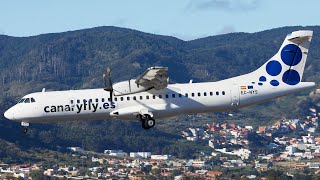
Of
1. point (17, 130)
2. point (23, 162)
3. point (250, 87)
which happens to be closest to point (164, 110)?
point (250, 87)

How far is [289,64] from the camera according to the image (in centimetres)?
6725

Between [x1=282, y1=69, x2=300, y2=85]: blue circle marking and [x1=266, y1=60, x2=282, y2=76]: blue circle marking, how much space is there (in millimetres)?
676

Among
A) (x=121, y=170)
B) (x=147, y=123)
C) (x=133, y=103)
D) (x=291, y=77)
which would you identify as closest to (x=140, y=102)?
(x=133, y=103)

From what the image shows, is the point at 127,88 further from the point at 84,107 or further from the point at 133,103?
the point at 84,107

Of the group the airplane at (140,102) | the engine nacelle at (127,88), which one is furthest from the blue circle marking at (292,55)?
the engine nacelle at (127,88)

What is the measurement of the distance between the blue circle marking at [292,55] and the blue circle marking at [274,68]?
2.30 ft

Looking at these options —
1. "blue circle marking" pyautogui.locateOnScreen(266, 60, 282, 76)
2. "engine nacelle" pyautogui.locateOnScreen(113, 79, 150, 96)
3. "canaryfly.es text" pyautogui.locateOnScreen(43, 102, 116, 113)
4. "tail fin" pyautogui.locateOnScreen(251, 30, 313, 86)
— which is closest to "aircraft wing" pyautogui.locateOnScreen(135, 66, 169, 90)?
"engine nacelle" pyautogui.locateOnScreen(113, 79, 150, 96)

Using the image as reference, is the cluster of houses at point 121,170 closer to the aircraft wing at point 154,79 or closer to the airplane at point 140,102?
the airplane at point 140,102

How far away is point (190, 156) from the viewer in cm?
19700

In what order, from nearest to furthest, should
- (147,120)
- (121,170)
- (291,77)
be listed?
1. (147,120)
2. (291,77)
3. (121,170)

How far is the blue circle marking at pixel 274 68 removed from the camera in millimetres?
67062

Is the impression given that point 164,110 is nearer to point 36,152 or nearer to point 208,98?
point 208,98

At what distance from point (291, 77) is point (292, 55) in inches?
77.6

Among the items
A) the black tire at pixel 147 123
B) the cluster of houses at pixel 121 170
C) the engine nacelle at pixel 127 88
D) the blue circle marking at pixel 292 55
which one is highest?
the blue circle marking at pixel 292 55
